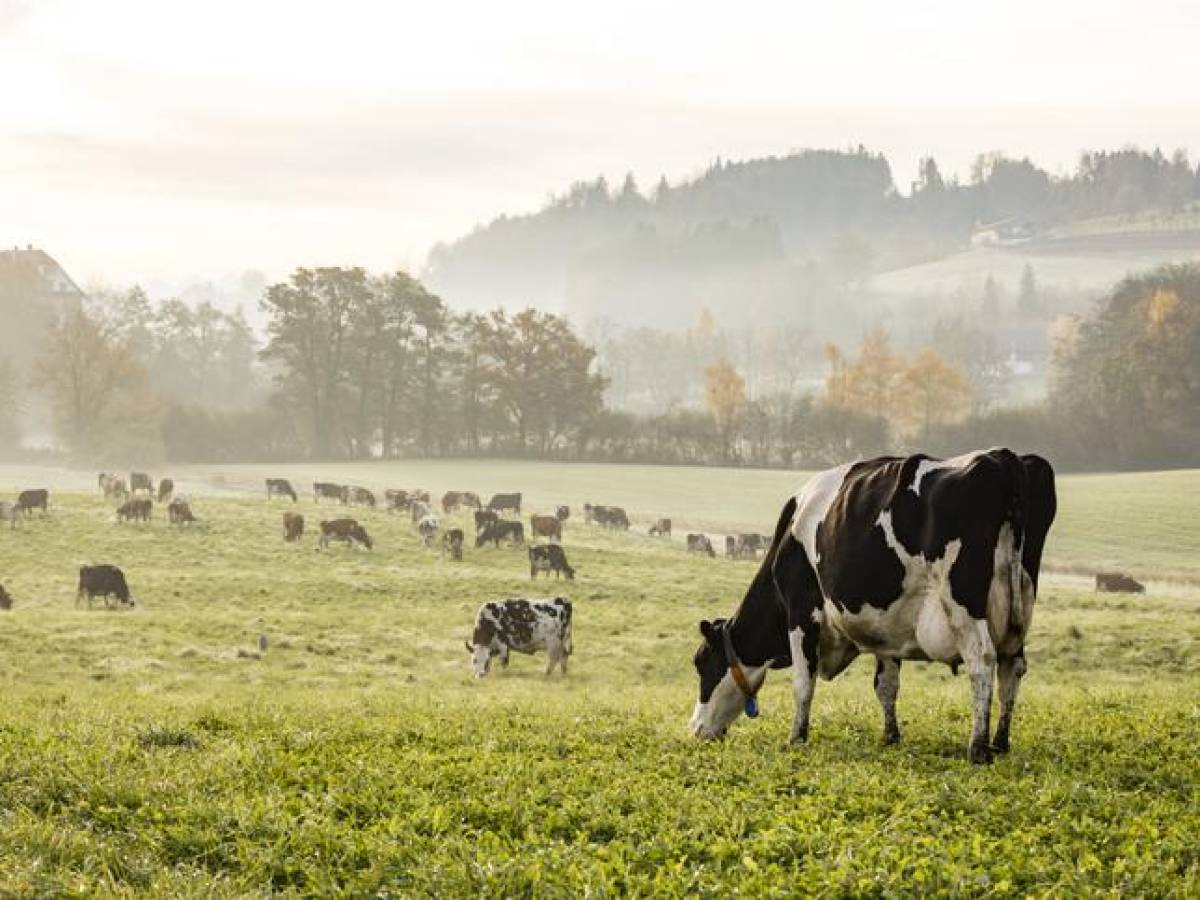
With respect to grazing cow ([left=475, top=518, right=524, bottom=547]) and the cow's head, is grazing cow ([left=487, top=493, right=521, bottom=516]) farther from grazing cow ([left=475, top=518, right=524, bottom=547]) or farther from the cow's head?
the cow's head

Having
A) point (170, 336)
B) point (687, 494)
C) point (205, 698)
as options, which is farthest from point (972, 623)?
point (170, 336)

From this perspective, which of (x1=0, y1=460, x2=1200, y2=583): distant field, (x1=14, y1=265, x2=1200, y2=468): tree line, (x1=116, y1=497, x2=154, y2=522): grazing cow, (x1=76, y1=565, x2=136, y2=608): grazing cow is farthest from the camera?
(x1=14, y1=265, x2=1200, y2=468): tree line

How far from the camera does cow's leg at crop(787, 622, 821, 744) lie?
9.87 m

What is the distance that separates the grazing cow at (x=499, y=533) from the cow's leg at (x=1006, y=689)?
116 feet

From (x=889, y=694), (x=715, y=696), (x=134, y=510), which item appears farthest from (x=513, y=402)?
(x=889, y=694)

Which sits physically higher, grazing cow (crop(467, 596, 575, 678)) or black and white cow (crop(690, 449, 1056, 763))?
black and white cow (crop(690, 449, 1056, 763))

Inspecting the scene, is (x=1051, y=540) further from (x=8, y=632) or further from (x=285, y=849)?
(x=285, y=849)

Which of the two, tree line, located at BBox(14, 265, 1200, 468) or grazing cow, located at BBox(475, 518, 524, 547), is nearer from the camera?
grazing cow, located at BBox(475, 518, 524, 547)

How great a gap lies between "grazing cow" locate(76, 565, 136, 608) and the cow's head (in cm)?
2303

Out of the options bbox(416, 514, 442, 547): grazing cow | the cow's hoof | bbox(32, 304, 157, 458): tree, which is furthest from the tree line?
the cow's hoof

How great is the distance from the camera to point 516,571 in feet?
127

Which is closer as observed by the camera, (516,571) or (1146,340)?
(516,571)

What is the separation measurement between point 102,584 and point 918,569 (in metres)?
26.0

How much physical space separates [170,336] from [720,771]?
417 feet
